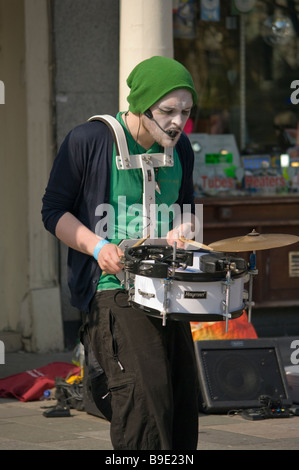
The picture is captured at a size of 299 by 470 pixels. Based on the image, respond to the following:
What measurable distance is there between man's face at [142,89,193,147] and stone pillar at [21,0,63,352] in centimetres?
450

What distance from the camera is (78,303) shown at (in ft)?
12.8

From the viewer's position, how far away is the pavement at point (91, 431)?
5.44 metres

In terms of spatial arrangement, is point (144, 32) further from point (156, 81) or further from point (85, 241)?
point (85, 241)

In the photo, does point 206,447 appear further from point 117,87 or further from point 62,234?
point 117,87

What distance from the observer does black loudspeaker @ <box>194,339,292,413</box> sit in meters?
6.27

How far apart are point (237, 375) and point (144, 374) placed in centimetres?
283

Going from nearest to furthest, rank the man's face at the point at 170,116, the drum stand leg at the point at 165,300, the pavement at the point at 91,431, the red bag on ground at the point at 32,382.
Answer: the drum stand leg at the point at 165,300 < the man's face at the point at 170,116 < the pavement at the point at 91,431 < the red bag on ground at the point at 32,382

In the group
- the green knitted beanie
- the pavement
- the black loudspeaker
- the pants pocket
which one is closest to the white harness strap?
the green knitted beanie

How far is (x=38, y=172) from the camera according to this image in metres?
8.22

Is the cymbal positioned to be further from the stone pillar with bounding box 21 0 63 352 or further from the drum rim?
the stone pillar with bounding box 21 0 63 352

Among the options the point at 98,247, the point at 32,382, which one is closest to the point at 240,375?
the point at 32,382

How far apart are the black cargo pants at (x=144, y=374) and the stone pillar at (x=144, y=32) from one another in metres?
3.85

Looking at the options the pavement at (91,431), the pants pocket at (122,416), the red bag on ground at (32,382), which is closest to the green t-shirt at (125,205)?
the pants pocket at (122,416)

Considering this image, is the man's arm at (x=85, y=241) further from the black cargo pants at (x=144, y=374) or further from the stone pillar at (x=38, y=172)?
the stone pillar at (x=38, y=172)
